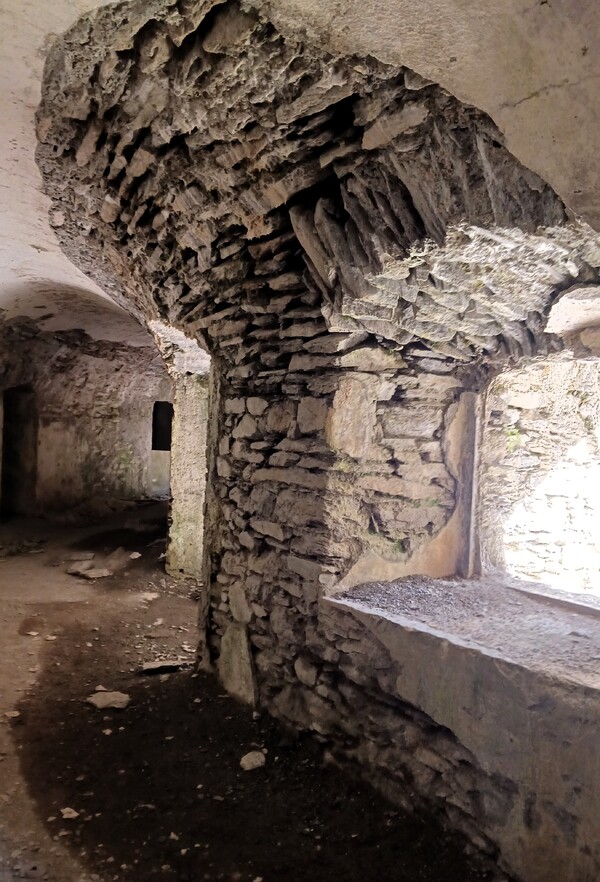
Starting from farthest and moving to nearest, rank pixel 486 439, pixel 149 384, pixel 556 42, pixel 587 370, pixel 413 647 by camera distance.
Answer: pixel 149 384, pixel 587 370, pixel 486 439, pixel 413 647, pixel 556 42

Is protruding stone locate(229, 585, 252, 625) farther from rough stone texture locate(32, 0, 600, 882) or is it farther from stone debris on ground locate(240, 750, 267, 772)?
stone debris on ground locate(240, 750, 267, 772)

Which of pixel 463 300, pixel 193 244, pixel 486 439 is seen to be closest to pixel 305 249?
pixel 463 300

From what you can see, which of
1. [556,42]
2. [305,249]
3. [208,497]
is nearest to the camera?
[556,42]

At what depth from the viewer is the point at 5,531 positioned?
28.0 ft

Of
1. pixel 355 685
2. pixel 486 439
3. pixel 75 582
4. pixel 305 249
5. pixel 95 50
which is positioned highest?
pixel 95 50

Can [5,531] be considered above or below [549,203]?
below

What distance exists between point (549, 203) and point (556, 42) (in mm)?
470

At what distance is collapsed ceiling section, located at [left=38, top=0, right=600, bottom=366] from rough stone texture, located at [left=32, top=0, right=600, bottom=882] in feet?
0.03

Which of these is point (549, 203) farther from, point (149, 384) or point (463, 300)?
point (149, 384)

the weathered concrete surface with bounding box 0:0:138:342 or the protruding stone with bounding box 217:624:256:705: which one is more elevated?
the weathered concrete surface with bounding box 0:0:138:342

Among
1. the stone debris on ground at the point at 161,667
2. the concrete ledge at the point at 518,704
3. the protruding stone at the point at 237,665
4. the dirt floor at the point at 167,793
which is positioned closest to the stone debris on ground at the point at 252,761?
the dirt floor at the point at 167,793

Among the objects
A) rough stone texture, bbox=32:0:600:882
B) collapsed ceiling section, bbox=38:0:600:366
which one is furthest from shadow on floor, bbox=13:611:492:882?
collapsed ceiling section, bbox=38:0:600:366

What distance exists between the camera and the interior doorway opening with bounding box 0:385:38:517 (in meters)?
9.20

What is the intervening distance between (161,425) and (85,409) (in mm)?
2110
